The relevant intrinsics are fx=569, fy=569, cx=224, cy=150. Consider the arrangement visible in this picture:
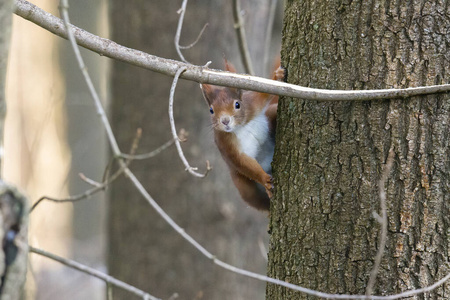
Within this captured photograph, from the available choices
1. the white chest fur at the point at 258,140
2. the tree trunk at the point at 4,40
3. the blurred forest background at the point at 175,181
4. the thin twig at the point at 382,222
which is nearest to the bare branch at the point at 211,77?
the thin twig at the point at 382,222

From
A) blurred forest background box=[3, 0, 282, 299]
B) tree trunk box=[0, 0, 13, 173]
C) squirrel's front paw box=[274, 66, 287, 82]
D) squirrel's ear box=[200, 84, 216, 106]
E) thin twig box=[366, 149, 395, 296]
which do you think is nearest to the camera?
tree trunk box=[0, 0, 13, 173]

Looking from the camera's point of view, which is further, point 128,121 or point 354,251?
point 128,121

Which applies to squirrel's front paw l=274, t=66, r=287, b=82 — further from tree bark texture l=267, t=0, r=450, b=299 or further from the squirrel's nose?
the squirrel's nose

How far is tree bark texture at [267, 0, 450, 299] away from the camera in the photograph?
1.63 m

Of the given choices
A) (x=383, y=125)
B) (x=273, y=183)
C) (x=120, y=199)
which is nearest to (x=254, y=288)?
(x=120, y=199)

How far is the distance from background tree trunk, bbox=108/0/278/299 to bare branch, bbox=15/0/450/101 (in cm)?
264

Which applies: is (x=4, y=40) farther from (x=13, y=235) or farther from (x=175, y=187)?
(x=175, y=187)

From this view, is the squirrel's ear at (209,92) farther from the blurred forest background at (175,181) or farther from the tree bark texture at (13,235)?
the tree bark texture at (13,235)

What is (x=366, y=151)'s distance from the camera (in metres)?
1.70

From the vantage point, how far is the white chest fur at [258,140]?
8.52 ft

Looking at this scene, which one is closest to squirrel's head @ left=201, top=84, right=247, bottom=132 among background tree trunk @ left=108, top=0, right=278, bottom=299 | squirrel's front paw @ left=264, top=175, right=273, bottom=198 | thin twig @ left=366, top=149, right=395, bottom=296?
squirrel's front paw @ left=264, top=175, right=273, bottom=198

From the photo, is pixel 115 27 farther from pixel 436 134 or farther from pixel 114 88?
pixel 436 134

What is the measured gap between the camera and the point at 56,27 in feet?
5.55

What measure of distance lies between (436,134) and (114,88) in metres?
3.37
